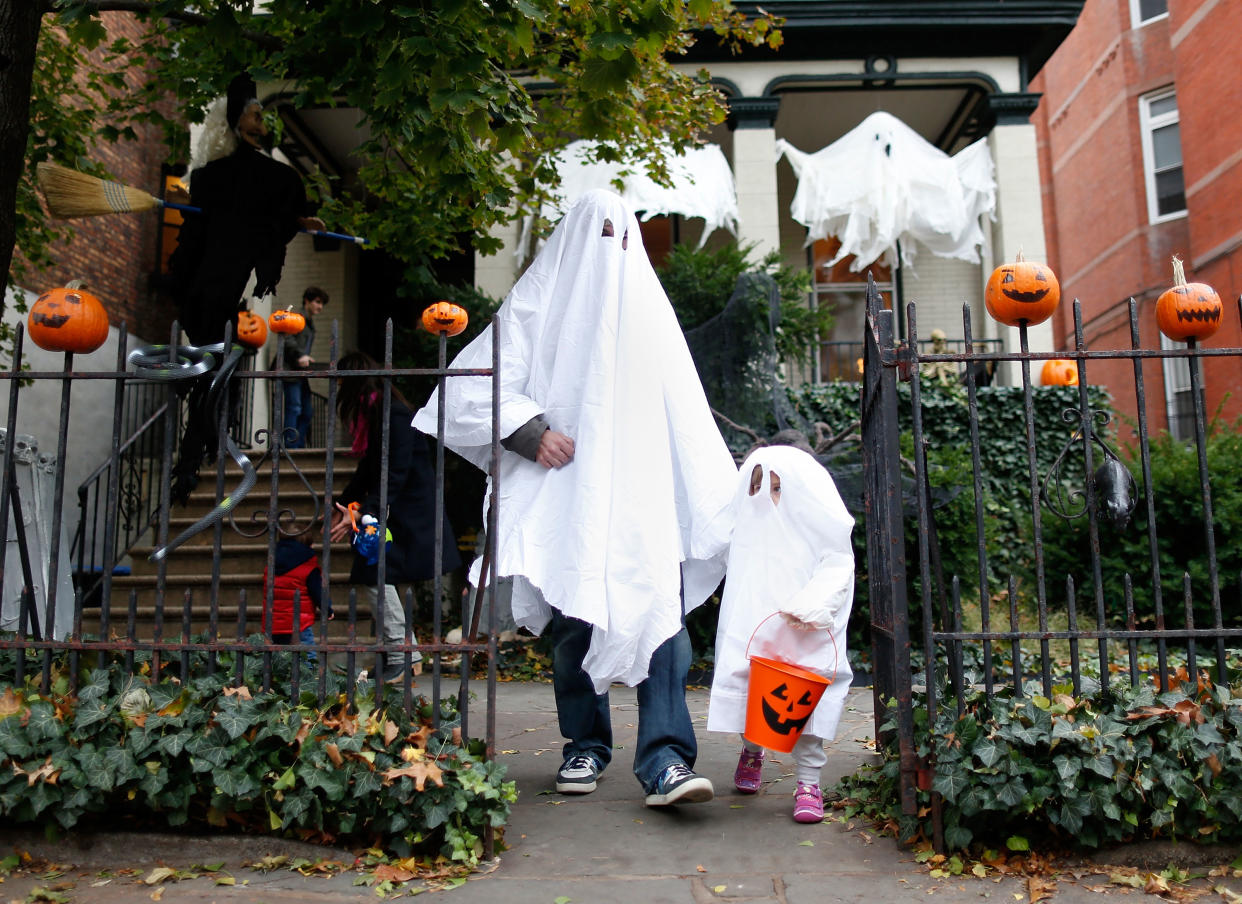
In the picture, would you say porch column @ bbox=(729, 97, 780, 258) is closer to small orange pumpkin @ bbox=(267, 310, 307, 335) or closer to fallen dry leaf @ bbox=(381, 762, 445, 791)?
small orange pumpkin @ bbox=(267, 310, 307, 335)

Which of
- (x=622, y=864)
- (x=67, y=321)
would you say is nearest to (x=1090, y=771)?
(x=622, y=864)

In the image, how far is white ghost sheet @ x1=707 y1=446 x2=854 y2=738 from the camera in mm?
3492

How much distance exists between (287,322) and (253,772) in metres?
6.93

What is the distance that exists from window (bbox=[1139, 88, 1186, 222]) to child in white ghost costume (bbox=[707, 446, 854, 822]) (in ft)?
56.3

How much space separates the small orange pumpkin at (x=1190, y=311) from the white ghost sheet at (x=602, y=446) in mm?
1688

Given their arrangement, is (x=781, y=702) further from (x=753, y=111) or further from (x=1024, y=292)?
(x=753, y=111)

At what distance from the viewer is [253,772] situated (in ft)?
9.88

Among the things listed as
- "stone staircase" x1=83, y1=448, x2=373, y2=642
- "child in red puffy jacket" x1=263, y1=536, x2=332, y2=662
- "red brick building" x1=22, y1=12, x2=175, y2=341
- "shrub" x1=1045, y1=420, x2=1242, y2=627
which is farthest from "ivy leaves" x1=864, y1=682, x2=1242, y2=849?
"red brick building" x1=22, y1=12, x2=175, y2=341

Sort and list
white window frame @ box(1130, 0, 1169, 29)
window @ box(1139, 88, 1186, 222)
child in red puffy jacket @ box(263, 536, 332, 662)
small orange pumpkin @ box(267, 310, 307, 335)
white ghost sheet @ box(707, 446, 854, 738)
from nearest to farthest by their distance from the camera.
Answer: white ghost sheet @ box(707, 446, 854, 738) → child in red puffy jacket @ box(263, 536, 332, 662) → small orange pumpkin @ box(267, 310, 307, 335) → window @ box(1139, 88, 1186, 222) → white window frame @ box(1130, 0, 1169, 29)

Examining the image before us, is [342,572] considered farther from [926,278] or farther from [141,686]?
[926,278]

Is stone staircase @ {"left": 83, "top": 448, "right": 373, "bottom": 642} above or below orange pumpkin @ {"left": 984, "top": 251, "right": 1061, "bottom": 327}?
below

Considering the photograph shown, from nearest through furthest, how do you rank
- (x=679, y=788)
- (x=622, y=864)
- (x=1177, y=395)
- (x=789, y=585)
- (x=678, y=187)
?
(x=622, y=864) → (x=679, y=788) → (x=789, y=585) → (x=678, y=187) → (x=1177, y=395)

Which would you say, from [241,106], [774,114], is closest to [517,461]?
[241,106]

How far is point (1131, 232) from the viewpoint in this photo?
58.7 feet
